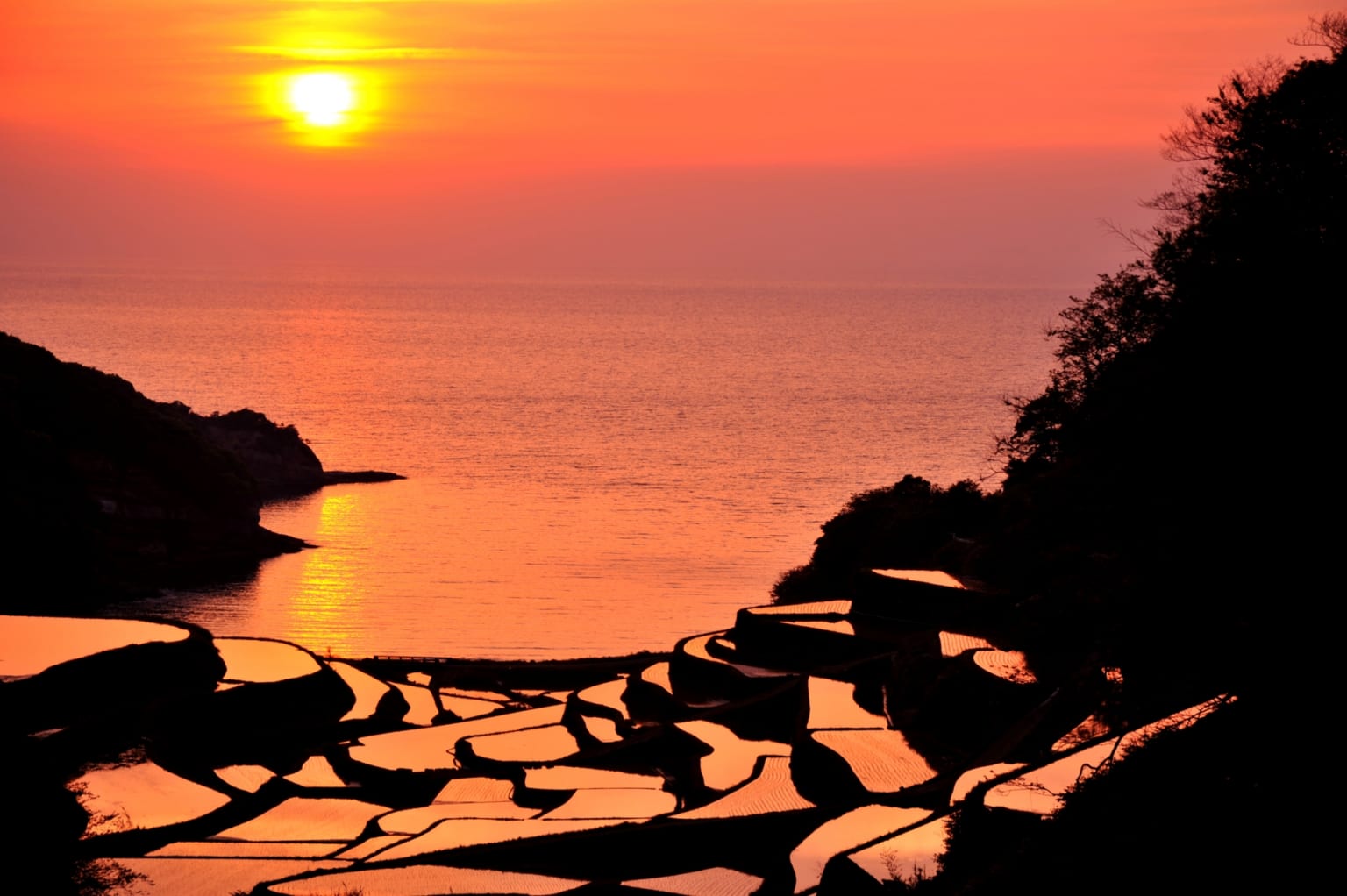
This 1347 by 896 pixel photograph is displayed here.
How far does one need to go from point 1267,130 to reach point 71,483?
221ft

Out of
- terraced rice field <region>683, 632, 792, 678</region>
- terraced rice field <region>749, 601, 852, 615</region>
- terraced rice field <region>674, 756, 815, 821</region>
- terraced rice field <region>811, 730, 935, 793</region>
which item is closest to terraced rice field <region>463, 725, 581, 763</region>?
terraced rice field <region>674, 756, 815, 821</region>

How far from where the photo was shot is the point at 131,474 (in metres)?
89.2

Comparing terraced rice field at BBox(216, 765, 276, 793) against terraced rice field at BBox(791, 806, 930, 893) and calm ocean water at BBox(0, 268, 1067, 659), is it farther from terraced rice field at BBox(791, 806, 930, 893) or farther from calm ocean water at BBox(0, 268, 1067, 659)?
calm ocean water at BBox(0, 268, 1067, 659)

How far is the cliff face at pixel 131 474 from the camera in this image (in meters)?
79.1

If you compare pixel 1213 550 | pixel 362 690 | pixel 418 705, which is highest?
pixel 1213 550

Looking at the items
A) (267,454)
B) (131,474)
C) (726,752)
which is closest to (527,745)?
(726,752)

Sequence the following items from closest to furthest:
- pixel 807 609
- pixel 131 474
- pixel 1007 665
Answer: pixel 1007 665 → pixel 807 609 → pixel 131 474

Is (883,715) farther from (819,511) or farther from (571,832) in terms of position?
(819,511)

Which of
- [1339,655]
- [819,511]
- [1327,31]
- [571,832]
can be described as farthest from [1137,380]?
[819,511]

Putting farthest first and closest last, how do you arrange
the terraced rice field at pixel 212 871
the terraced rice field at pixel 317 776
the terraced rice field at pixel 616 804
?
the terraced rice field at pixel 317 776 < the terraced rice field at pixel 616 804 < the terraced rice field at pixel 212 871

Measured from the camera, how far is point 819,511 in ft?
361

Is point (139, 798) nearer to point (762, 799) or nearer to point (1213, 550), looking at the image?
point (762, 799)

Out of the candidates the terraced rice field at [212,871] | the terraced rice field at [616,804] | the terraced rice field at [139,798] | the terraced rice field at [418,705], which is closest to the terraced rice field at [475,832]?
the terraced rice field at [616,804]

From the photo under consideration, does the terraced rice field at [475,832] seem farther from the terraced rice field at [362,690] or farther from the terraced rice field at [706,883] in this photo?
the terraced rice field at [362,690]
